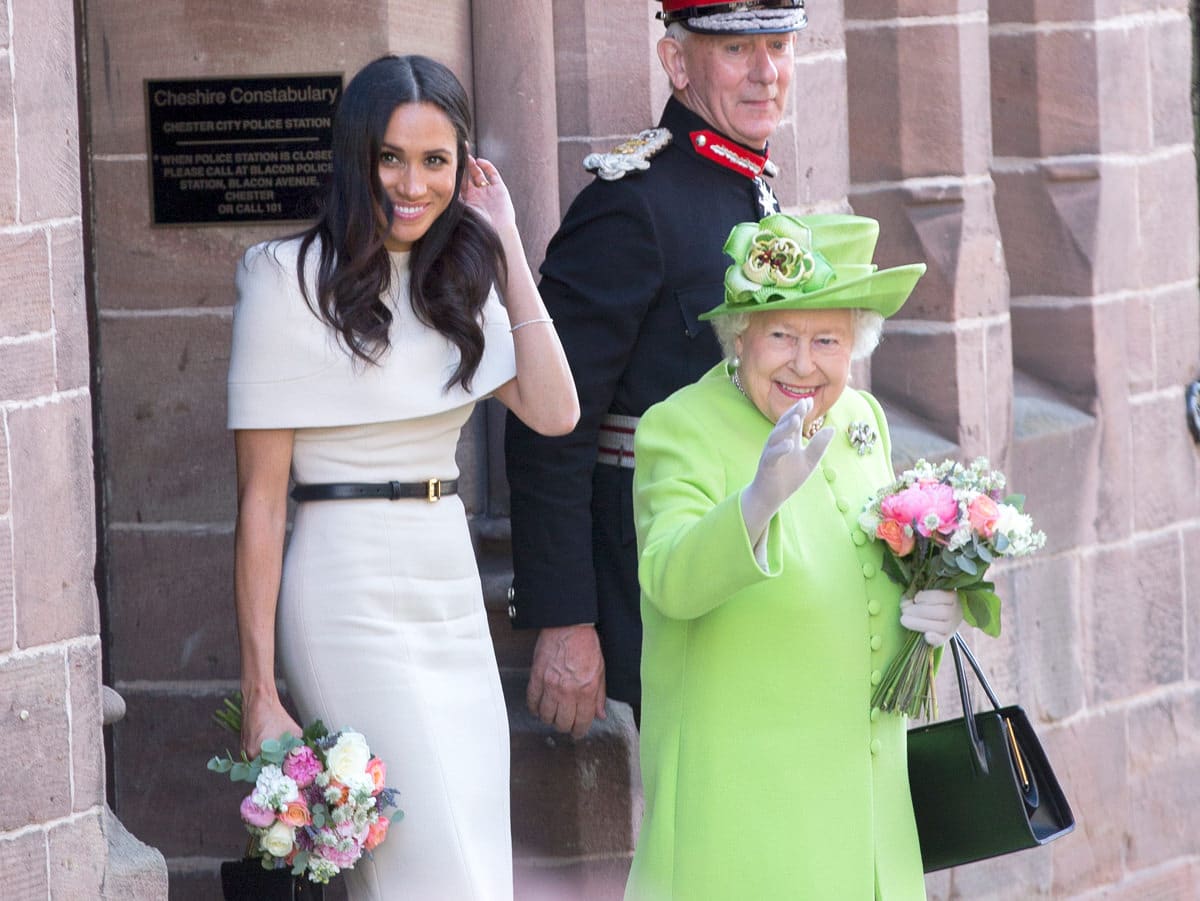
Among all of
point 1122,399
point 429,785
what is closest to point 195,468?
point 429,785

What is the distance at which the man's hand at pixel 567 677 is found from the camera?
182 inches

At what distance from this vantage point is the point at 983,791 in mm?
3891

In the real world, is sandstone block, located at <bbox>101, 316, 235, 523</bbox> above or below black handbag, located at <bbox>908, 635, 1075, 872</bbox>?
above

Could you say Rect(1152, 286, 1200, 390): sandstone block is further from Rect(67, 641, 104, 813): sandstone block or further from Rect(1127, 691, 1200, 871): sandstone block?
Rect(67, 641, 104, 813): sandstone block

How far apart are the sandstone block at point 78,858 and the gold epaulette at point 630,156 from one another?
5.28ft

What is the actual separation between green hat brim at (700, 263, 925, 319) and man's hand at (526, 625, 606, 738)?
1054 millimetres

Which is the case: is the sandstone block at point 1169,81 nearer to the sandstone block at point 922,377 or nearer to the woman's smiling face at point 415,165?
the sandstone block at point 922,377

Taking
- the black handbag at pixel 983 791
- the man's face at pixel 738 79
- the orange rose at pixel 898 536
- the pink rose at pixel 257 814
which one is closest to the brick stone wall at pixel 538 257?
the pink rose at pixel 257 814

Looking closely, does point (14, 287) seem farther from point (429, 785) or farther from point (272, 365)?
point (429, 785)

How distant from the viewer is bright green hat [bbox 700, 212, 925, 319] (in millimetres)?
3676

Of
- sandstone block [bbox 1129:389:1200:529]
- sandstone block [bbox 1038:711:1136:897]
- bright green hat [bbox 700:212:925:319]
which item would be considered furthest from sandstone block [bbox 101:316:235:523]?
sandstone block [bbox 1129:389:1200:529]

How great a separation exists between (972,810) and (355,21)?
2.21 m

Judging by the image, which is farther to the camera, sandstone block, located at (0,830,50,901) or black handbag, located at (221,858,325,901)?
black handbag, located at (221,858,325,901)

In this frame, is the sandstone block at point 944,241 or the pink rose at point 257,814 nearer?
the pink rose at point 257,814
